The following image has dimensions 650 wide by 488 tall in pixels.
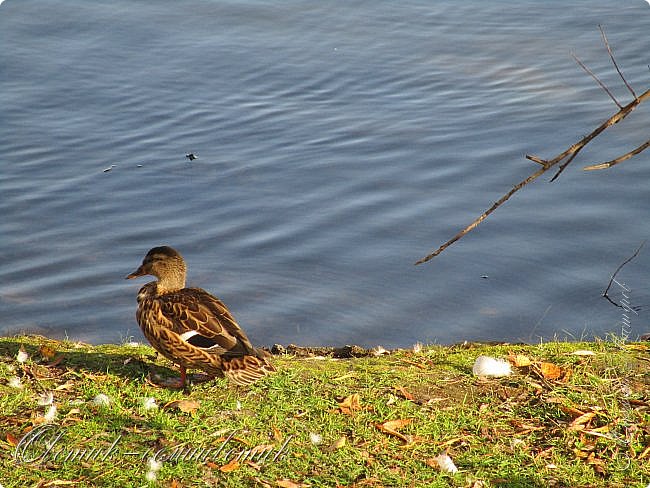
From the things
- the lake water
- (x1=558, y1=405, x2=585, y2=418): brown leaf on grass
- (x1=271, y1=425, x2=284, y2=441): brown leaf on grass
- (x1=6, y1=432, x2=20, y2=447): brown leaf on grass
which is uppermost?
(x1=6, y1=432, x2=20, y2=447): brown leaf on grass

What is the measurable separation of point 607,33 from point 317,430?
451 inches

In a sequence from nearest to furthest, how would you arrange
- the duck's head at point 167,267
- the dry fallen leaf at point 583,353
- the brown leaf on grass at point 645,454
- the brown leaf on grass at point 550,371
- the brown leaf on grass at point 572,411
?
the brown leaf on grass at point 645,454 → the brown leaf on grass at point 572,411 → the brown leaf on grass at point 550,371 → the dry fallen leaf at point 583,353 → the duck's head at point 167,267

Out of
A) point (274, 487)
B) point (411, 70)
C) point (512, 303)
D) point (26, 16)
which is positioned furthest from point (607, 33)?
point (274, 487)

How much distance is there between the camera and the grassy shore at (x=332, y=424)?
15.6 ft

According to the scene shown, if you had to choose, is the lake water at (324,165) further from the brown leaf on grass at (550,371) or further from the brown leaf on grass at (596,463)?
the brown leaf on grass at (596,463)

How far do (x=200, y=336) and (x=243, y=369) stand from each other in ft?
1.09

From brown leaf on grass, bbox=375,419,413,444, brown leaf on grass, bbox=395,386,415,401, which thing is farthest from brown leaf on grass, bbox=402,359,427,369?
brown leaf on grass, bbox=375,419,413,444

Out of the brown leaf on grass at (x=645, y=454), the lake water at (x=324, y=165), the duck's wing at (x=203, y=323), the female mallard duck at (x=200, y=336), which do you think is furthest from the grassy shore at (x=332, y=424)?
the lake water at (x=324, y=165)

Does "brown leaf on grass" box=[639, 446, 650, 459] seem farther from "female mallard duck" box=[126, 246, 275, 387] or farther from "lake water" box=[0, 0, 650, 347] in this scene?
"lake water" box=[0, 0, 650, 347]

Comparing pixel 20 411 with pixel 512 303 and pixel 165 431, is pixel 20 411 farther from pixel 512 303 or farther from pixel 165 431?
pixel 512 303

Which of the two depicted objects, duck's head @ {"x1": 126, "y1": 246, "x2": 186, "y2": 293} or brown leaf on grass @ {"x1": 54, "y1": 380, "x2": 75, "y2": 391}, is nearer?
brown leaf on grass @ {"x1": 54, "y1": 380, "x2": 75, "y2": 391}

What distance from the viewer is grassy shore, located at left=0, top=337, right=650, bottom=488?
187 inches

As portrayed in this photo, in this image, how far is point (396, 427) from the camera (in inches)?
205

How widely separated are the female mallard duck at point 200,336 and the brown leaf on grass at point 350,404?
1.76ft
